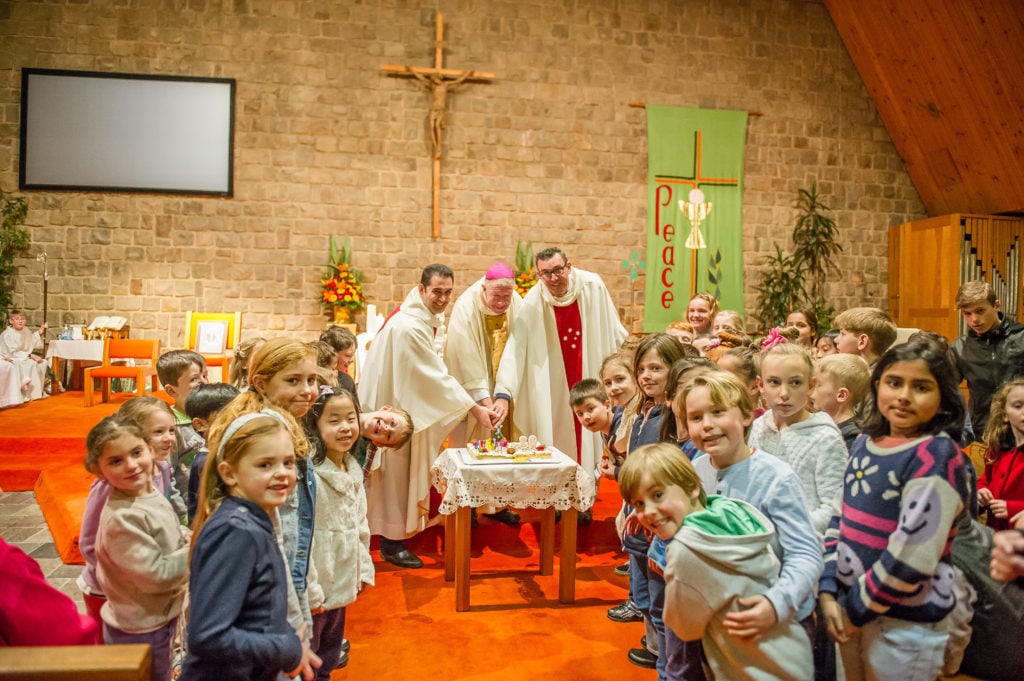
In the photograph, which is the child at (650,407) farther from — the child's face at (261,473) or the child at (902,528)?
the child's face at (261,473)

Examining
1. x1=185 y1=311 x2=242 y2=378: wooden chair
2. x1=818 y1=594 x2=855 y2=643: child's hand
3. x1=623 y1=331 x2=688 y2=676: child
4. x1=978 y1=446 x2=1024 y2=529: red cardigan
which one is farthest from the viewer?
x1=185 y1=311 x2=242 y2=378: wooden chair

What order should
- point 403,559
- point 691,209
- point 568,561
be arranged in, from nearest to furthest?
1. point 568,561
2. point 403,559
3. point 691,209

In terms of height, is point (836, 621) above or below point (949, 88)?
below

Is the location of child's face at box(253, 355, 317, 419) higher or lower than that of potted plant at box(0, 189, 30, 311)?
lower

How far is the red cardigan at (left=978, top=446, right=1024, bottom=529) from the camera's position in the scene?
2.38m

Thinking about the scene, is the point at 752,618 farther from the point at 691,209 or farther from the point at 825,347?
the point at 691,209

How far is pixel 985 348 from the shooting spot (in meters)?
4.07

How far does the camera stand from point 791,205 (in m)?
8.84

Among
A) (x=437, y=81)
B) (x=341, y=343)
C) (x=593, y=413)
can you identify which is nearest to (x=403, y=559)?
(x=341, y=343)

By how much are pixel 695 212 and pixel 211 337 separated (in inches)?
218

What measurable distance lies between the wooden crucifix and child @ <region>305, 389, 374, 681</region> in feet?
20.0

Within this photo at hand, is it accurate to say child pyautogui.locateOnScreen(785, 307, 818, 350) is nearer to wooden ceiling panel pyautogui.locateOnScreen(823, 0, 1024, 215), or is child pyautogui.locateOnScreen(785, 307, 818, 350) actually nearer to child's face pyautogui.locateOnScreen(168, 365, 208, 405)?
child's face pyautogui.locateOnScreen(168, 365, 208, 405)

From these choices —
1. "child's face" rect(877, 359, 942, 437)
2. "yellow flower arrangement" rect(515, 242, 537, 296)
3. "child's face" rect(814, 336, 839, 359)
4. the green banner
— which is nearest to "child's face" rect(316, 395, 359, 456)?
"child's face" rect(877, 359, 942, 437)

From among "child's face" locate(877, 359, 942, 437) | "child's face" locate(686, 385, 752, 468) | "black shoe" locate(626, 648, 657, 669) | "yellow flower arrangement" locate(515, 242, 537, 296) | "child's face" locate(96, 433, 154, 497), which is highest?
"yellow flower arrangement" locate(515, 242, 537, 296)
